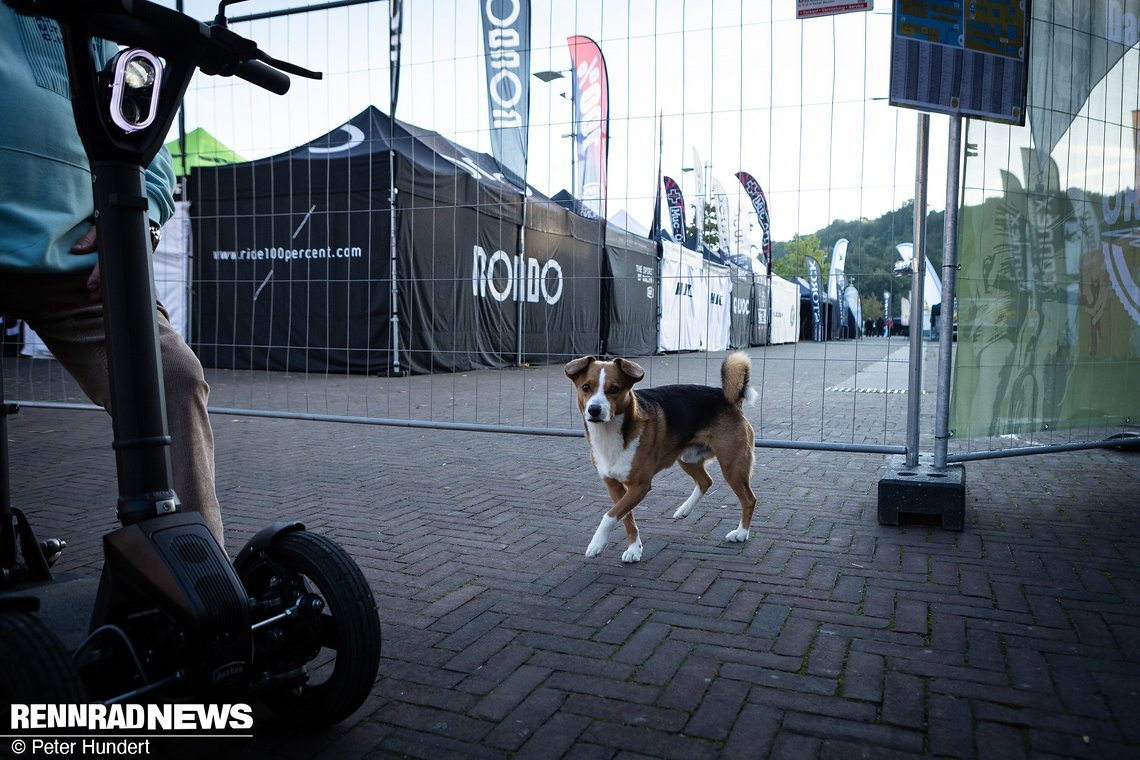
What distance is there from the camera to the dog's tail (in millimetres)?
4395

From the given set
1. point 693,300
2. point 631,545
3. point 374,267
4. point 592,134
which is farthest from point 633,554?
point 374,267

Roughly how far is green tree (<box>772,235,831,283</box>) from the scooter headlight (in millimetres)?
4540

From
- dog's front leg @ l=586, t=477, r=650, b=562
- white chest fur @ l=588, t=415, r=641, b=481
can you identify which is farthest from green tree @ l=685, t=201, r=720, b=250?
dog's front leg @ l=586, t=477, r=650, b=562

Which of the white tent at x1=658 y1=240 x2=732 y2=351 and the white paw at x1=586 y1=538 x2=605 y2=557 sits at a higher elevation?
the white tent at x1=658 y1=240 x2=732 y2=351

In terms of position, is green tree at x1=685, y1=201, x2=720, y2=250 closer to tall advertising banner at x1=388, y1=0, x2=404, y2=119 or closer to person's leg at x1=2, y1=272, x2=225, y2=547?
tall advertising banner at x1=388, y1=0, x2=404, y2=119

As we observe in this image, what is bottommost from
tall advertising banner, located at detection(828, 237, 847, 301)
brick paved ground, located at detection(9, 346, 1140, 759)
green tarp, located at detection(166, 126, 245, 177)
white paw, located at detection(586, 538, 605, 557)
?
brick paved ground, located at detection(9, 346, 1140, 759)

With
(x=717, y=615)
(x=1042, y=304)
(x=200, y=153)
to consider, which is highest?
(x=200, y=153)

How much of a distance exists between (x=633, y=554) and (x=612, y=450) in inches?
Answer: 21.5

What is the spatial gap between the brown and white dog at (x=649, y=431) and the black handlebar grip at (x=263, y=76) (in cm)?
215

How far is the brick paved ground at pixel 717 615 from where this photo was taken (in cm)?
213

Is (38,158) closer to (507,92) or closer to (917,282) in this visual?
(917,282)

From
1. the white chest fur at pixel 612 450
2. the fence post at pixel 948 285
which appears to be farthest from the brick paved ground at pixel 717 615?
the fence post at pixel 948 285

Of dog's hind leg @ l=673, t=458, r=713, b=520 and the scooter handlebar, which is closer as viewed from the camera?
the scooter handlebar

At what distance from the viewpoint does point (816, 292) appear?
631cm
